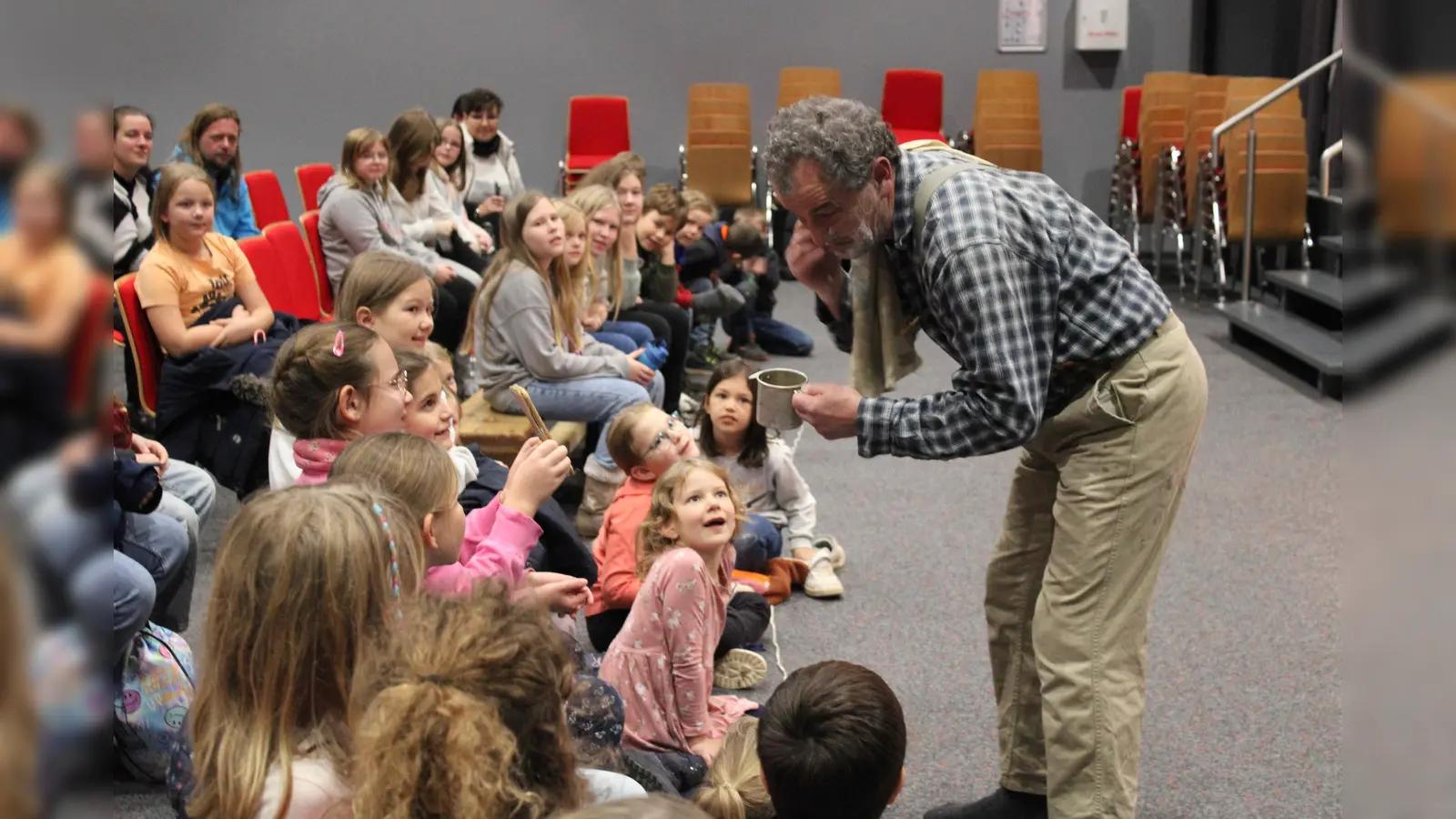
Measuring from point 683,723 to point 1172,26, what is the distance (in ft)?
28.6

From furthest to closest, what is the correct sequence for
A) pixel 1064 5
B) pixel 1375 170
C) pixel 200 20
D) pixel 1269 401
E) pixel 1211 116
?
pixel 1064 5 → pixel 200 20 → pixel 1211 116 → pixel 1269 401 → pixel 1375 170

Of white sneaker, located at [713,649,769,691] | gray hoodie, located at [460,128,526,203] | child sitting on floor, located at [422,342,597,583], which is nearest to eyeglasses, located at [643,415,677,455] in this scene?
child sitting on floor, located at [422,342,597,583]

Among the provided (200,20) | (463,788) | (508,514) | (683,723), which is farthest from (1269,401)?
(200,20)

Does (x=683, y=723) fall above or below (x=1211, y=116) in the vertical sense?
below

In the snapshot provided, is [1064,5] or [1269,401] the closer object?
Answer: [1269,401]

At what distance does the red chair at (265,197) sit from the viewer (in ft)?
20.3

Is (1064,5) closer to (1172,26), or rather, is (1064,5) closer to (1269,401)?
(1172,26)

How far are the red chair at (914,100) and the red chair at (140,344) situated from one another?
22.2 ft

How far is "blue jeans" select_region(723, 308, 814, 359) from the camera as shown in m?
6.42

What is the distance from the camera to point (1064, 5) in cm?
974

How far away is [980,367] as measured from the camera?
1.85 m

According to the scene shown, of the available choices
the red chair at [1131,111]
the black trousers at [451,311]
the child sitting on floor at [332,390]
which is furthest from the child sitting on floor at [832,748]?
the red chair at [1131,111]

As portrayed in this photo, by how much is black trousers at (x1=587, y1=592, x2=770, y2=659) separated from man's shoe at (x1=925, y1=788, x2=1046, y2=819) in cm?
68

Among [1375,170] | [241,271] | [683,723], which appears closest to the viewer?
[1375,170]
